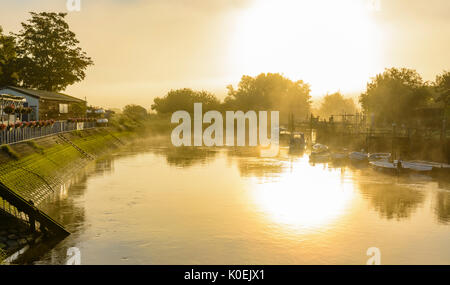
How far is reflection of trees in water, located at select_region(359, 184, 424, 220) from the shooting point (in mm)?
35559

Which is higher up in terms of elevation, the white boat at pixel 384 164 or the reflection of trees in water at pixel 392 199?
the white boat at pixel 384 164

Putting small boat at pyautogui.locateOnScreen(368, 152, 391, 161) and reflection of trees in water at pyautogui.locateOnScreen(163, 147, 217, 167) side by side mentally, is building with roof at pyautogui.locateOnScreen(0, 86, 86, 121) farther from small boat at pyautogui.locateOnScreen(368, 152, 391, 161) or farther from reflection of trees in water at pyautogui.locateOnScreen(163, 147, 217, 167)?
small boat at pyautogui.locateOnScreen(368, 152, 391, 161)

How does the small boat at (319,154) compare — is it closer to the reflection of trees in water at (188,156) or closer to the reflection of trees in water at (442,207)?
the reflection of trees in water at (188,156)

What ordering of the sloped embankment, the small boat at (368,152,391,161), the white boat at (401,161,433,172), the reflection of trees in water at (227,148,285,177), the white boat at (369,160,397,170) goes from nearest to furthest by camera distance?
the sloped embankment
the white boat at (401,161,433,172)
the reflection of trees in water at (227,148,285,177)
the white boat at (369,160,397,170)
the small boat at (368,152,391,161)

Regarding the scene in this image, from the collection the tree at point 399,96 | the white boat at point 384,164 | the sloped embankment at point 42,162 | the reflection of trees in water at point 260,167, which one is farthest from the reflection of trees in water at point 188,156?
the tree at point 399,96

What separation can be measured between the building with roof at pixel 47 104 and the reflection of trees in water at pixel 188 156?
64.9ft

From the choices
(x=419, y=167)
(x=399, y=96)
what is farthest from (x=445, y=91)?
(x=419, y=167)

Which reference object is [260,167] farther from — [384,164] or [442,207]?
[442,207]

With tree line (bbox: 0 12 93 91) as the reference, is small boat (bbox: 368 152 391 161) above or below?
below

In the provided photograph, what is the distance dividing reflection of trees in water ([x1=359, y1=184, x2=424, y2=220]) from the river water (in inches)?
3.7

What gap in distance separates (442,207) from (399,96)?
76.1 metres

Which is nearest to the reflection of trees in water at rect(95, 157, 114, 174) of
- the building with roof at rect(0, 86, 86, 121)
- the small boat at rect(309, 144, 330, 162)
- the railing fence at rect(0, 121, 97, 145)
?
the railing fence at rect(0, 121, 97, 145)

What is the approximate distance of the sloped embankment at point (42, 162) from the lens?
32.3 metres

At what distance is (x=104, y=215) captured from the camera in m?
31.9
